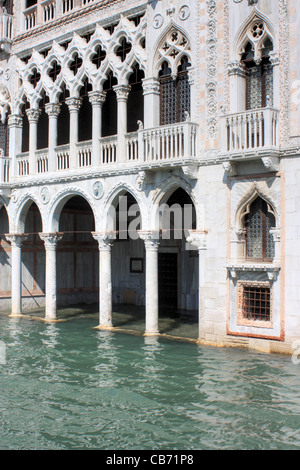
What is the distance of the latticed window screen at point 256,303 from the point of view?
1428 cm

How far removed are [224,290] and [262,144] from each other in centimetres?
362

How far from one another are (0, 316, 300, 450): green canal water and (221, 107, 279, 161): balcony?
4.59 metres

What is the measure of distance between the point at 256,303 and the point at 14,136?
1127 cm

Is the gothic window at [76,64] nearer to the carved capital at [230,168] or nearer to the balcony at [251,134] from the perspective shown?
the balcony at [251,134]

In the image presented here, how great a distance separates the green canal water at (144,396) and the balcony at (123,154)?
15.6 ft

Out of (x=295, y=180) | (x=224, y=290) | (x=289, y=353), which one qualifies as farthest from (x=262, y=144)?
(x=289, y=353)

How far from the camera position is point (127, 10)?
1703 cm

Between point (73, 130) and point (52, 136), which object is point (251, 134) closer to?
point (73, 130)

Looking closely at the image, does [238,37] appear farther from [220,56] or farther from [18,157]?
[18,157]

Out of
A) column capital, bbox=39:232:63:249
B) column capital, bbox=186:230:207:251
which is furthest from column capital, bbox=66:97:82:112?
column capital, bbox=186:230:207:251

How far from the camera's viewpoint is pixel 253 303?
47.9 feet

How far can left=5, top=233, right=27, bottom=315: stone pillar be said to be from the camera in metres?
21.0

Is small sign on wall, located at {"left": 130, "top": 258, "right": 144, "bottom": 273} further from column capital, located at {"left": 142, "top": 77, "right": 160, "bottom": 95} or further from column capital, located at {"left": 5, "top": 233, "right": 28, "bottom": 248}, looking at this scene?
column capital, located at {"left": 142, "top": 77, "right": 160, "bottom": 95}

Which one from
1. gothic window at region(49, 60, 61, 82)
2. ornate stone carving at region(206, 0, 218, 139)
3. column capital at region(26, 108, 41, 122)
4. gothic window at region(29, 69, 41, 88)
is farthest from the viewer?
gothic window at region(29, 69, 41, 88)
